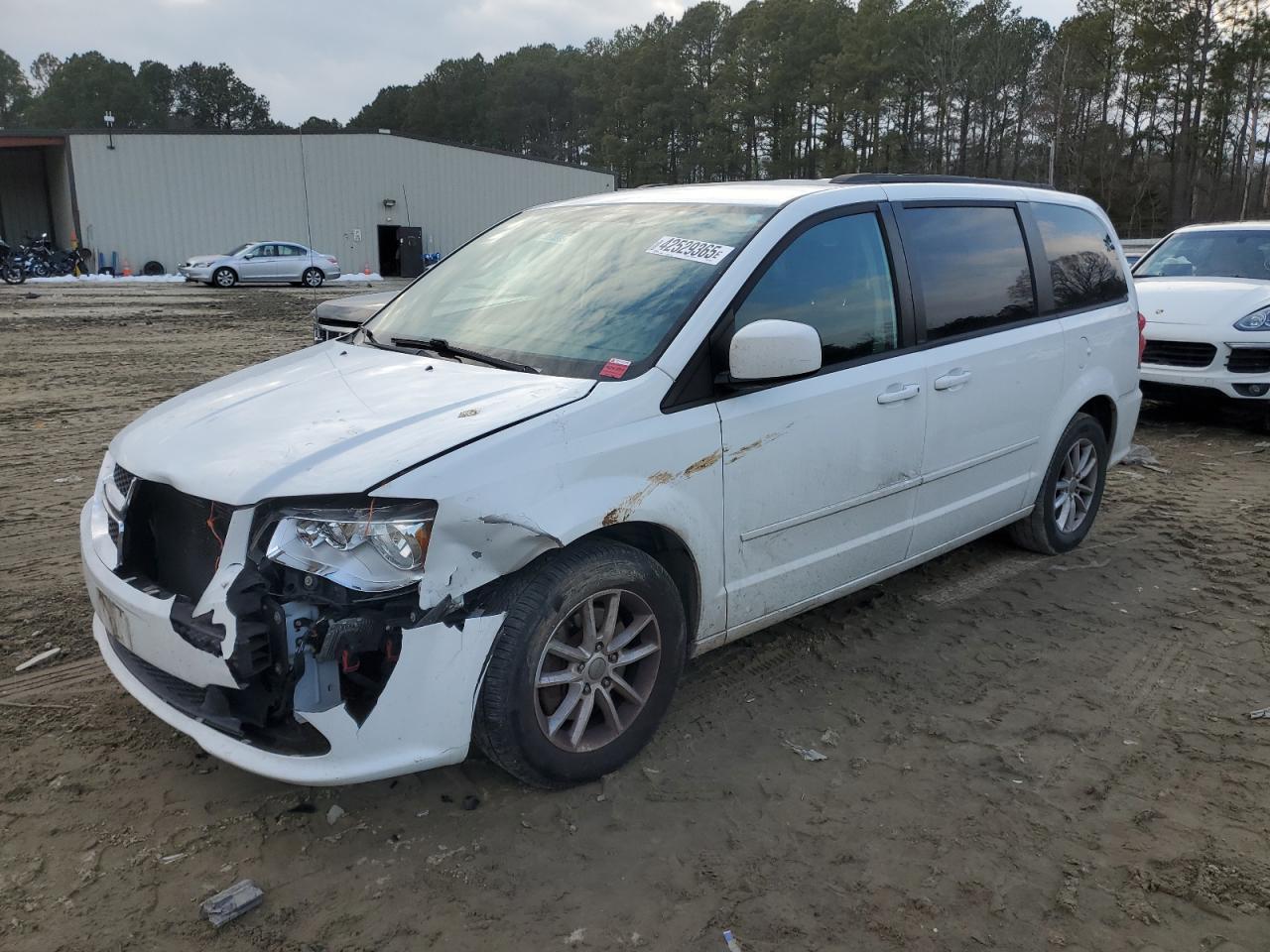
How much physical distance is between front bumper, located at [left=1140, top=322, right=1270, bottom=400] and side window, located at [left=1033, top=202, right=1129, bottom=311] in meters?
3.64

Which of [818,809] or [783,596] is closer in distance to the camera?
[818,809]

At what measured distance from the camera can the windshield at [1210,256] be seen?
353 inches

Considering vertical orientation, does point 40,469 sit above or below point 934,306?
below

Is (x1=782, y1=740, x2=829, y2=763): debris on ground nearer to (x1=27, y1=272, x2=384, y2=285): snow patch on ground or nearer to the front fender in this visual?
the front fender

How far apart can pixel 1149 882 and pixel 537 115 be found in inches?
4187

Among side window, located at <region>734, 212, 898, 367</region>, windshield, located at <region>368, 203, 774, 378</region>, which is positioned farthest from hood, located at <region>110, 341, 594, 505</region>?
side window, located at <region>734, 212, 898, 367</region>

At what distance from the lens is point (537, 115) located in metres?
101

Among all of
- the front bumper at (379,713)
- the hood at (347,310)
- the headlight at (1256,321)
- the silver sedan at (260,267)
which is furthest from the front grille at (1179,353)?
the silver sedan at (260,267)

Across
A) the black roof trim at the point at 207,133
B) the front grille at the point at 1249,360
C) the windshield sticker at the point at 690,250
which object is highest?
the black roof trim at the point at 207,133

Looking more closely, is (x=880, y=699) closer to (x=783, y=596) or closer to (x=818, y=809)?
(x=783, y=596)

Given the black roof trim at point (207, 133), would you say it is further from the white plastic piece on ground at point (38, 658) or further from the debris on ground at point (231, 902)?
the debris on ground at point (231, 902)

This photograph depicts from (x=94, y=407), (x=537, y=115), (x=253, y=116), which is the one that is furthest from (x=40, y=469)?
(x=253, y=116)

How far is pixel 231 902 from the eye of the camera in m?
2.47

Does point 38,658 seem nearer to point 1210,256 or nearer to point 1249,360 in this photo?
point 1249,360
